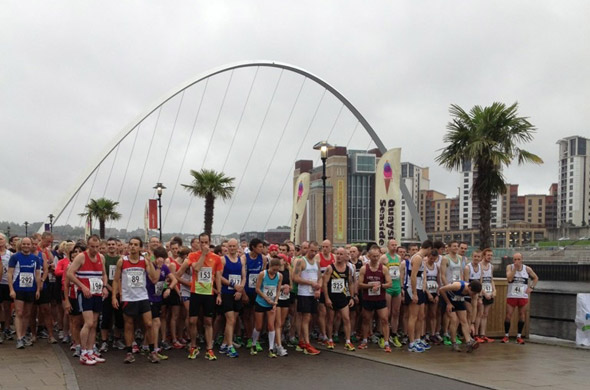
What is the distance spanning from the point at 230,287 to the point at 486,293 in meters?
5.21

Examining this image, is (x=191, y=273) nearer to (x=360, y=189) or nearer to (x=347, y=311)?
(x=347, y=311)

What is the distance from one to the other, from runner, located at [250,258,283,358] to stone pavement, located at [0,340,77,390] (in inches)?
121

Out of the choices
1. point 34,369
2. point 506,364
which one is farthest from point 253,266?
point 506,364

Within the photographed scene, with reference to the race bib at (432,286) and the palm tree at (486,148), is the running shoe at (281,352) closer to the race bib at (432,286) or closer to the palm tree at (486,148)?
the race bib at (432,286)

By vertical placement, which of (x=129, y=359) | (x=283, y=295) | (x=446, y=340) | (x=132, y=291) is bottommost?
(x=446, y=340)

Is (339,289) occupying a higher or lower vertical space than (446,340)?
higher

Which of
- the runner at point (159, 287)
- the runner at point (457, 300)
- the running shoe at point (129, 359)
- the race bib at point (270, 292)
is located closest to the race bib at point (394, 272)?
the runner at point (457, 300)

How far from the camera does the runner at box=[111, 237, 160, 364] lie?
28.3 feet

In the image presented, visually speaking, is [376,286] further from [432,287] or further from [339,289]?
[432,287]

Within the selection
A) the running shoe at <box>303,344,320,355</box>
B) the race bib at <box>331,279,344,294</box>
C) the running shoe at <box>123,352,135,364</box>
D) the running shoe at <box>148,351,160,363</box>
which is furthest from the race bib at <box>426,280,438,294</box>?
the running shoe at <box>123,352,135,364</box>

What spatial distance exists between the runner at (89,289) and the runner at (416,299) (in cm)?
529

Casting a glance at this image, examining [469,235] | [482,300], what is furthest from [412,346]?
[469,235]

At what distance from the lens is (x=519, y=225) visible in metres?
156

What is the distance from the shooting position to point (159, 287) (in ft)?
30.9
